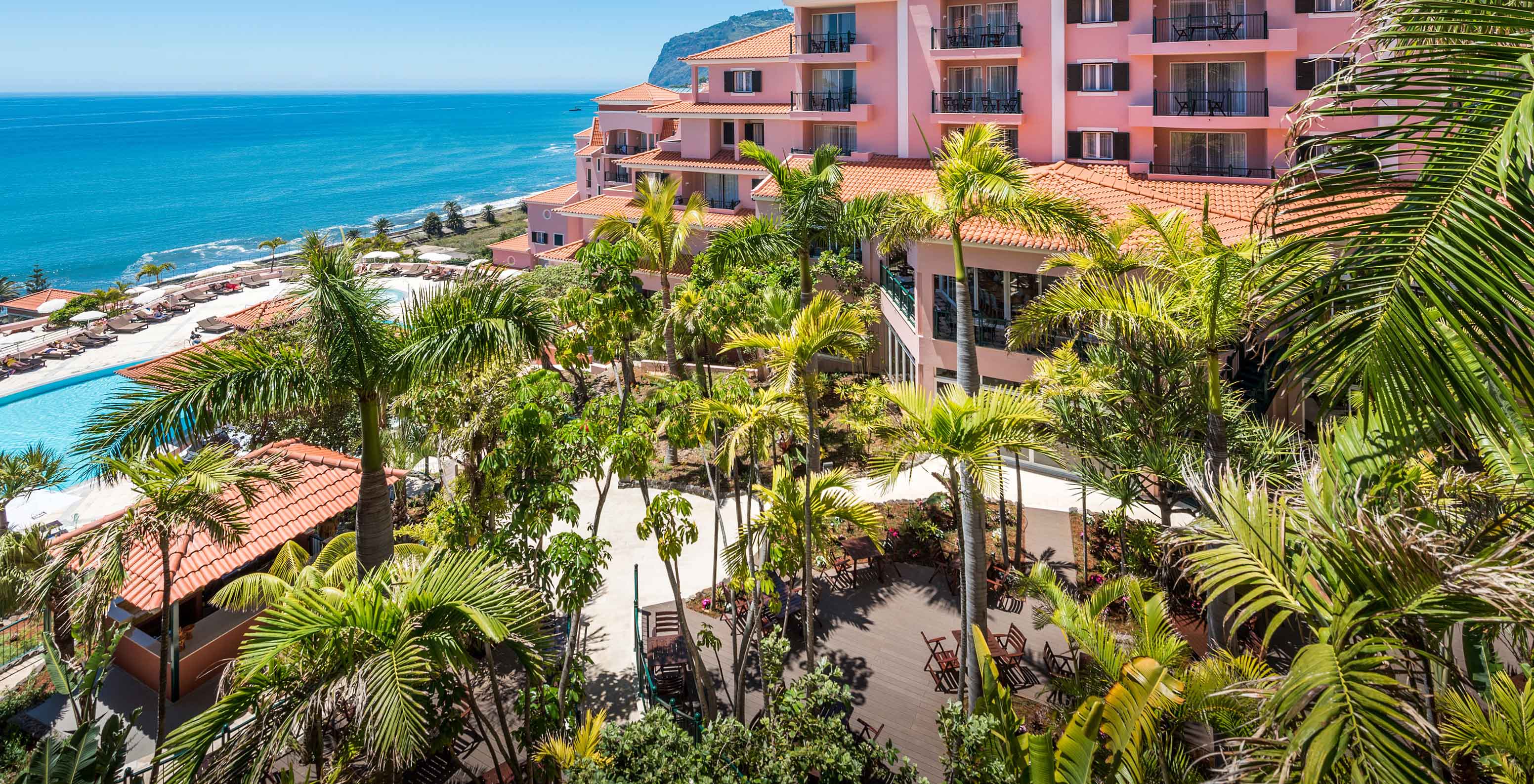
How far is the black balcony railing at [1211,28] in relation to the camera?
2523cm

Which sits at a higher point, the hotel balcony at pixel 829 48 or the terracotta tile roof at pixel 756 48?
the terracotta tile roof at pixel 756 48

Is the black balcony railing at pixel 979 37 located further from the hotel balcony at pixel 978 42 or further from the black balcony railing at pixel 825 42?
the black balcony railing at pixel 825 42

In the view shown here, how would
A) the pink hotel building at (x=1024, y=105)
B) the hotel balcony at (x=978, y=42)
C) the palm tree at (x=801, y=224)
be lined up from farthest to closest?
the hotel balcony at (x=978, y=42), the palm tree at (x=801, y=224), the pink hotel building at (x=1024, y=105)

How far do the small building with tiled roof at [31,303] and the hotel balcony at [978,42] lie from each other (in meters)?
61.2

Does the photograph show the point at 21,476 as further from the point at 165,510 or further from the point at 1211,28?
the point at 1211,28

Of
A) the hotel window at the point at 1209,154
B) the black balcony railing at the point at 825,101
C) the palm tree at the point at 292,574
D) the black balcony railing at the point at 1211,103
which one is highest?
the black balcony railing at the point at 825,101

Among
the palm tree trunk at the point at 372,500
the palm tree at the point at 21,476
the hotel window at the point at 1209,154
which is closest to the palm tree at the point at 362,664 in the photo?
the palm tree trunk at the point at 372,500

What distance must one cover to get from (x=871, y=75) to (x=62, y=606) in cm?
2868

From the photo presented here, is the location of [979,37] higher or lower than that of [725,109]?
higher

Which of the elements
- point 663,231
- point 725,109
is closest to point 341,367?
point 663,231

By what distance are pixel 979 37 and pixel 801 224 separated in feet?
37.1

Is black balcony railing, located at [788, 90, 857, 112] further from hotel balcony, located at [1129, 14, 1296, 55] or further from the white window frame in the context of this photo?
hotel balcony, located at [1129, 14, 1296, 55]

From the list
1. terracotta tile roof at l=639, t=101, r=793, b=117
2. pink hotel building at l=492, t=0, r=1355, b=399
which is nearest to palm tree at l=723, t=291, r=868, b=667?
pink hotel building at l=492, t=0, r=1355, b=399

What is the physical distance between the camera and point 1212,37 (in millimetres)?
25875
